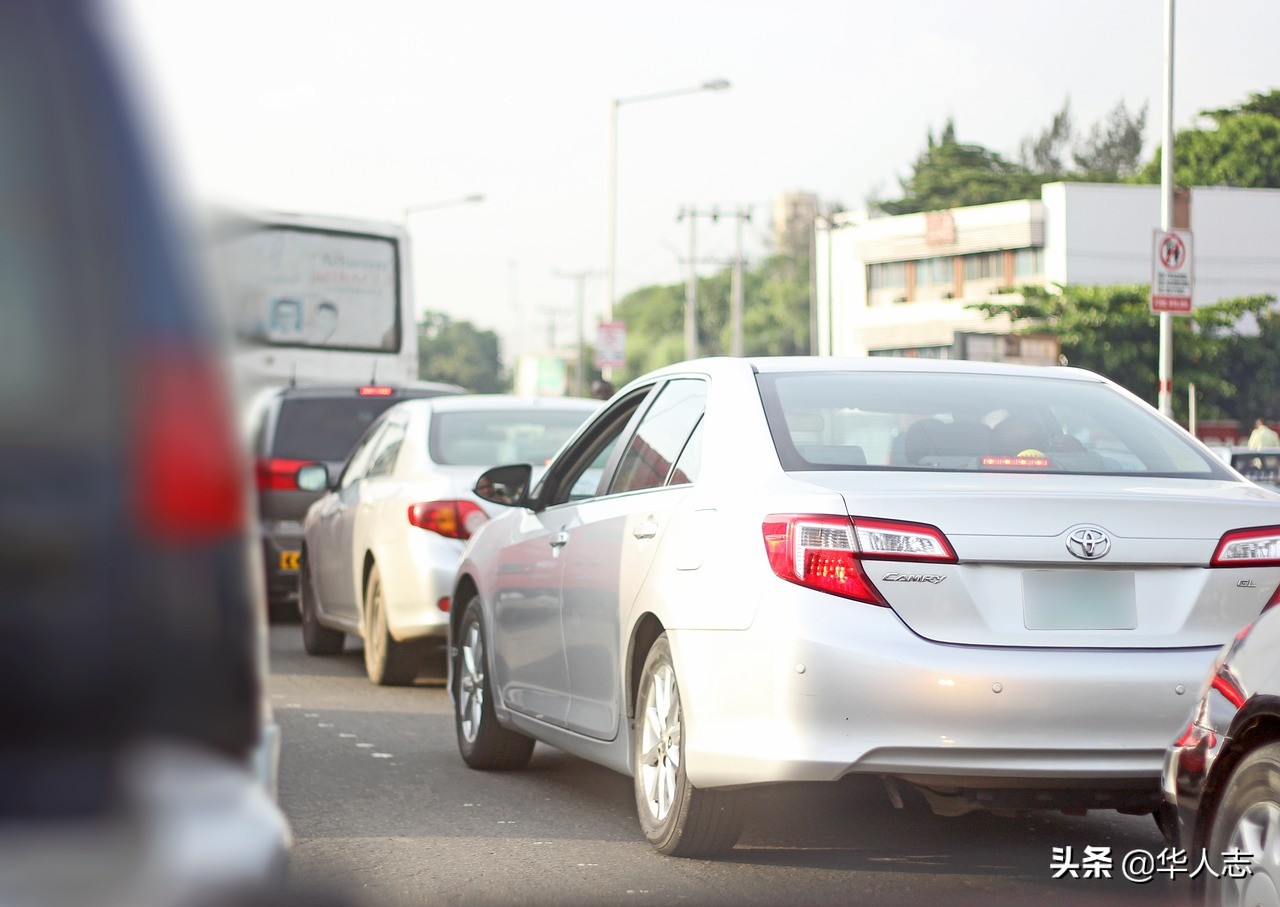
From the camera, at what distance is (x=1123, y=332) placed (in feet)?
194

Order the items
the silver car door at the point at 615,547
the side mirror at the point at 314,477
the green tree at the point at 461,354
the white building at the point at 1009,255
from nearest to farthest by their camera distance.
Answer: the silver car door at the point at 615,547 < the side mirror at the point at 314,477 < the white building at the point at 1009,255 < the green tree at the point at 461,354

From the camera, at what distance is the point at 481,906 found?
531 cm

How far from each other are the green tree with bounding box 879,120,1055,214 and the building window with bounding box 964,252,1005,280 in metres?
24.3

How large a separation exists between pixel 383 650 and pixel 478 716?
118 inches

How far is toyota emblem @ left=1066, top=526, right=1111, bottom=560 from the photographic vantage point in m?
5.17

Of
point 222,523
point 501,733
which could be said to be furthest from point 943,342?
point 222,523

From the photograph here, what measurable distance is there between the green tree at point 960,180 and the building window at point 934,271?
22.5 m

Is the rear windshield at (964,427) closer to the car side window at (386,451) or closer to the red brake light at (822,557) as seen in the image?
the red brake light at (822,557)

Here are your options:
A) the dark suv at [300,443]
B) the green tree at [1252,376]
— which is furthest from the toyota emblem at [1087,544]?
the green tree at [1252,376]

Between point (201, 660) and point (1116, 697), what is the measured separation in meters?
3.87

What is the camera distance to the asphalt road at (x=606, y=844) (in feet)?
18.0

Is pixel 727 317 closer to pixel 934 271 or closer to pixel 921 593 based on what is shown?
pixel 934 271

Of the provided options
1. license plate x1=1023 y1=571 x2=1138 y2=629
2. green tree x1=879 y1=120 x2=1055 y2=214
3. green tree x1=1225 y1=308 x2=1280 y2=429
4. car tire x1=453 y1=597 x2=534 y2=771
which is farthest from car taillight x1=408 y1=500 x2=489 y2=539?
green tree x1=879 y1=120 x2=1055 y2=214

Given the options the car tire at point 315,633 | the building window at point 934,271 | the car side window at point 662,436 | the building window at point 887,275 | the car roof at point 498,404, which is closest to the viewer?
the car side window at point 662,436
